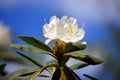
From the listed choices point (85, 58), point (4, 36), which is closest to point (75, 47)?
point (85, 58)

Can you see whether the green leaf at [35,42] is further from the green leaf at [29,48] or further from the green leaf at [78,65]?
the green leaf at [78,65]

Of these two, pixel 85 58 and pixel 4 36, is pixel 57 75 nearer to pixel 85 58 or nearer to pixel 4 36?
pixel 85 58

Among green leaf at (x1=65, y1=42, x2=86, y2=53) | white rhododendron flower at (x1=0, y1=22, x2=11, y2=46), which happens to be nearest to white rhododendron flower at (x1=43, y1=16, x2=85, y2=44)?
green leaf at (x1=65, y1=42, x2=86, y2=53)

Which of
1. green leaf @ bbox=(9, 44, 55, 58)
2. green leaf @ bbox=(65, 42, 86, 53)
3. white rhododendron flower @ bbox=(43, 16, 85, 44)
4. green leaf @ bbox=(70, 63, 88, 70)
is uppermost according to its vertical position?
white rhododendron flower @ bbox=(43, 16, 85, 44)

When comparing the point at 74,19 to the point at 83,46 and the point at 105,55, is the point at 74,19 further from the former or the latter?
the point at 105,55

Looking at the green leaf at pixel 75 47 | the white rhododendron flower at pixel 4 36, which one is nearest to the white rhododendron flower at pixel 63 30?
the green leaf at pixel 75 47

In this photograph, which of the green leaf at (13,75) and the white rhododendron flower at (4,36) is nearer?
the green leaf at (13,75)

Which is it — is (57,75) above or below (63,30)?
below

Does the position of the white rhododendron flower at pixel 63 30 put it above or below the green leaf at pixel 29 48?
above

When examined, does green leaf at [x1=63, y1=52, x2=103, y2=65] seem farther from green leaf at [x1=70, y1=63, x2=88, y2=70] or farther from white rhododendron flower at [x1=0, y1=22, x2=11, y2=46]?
white rhododendron flower at [x1=0, y1=22, x2=11, y2=46]
